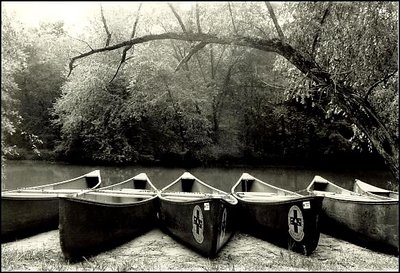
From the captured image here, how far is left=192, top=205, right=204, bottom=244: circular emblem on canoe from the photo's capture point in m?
6.15

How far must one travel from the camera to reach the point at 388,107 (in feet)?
21.7

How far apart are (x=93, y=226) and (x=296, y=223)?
3.29 meters

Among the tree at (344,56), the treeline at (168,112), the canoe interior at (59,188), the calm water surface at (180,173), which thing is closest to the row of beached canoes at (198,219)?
the canoe interior at (59,188)

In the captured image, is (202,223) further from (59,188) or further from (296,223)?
(59,188)

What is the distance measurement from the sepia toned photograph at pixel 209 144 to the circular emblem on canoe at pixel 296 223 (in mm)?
22

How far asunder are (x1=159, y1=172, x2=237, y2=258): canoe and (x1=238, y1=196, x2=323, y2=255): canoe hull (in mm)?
523

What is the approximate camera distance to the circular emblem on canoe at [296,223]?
630 cm

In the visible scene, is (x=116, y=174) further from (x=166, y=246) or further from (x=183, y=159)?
(x=166, y=246)

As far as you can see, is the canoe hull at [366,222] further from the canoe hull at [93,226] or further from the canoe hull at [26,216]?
the canoe hull at [26,216]

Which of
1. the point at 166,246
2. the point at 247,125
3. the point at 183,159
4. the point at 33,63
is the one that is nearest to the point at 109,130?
the point at 183,159

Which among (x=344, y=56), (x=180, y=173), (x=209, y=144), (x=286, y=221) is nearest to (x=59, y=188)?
(x=286, y=221)

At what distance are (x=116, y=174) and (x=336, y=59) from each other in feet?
45.1

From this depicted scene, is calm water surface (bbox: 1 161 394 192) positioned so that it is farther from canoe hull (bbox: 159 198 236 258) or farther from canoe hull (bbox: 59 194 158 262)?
canoe hull (bbox: 59 194 158 262)

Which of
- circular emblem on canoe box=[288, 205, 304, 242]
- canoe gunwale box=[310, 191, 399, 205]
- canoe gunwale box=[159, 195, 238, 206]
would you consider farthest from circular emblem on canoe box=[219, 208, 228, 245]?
canoe gunwale box=[310, 191, 399, 205]
